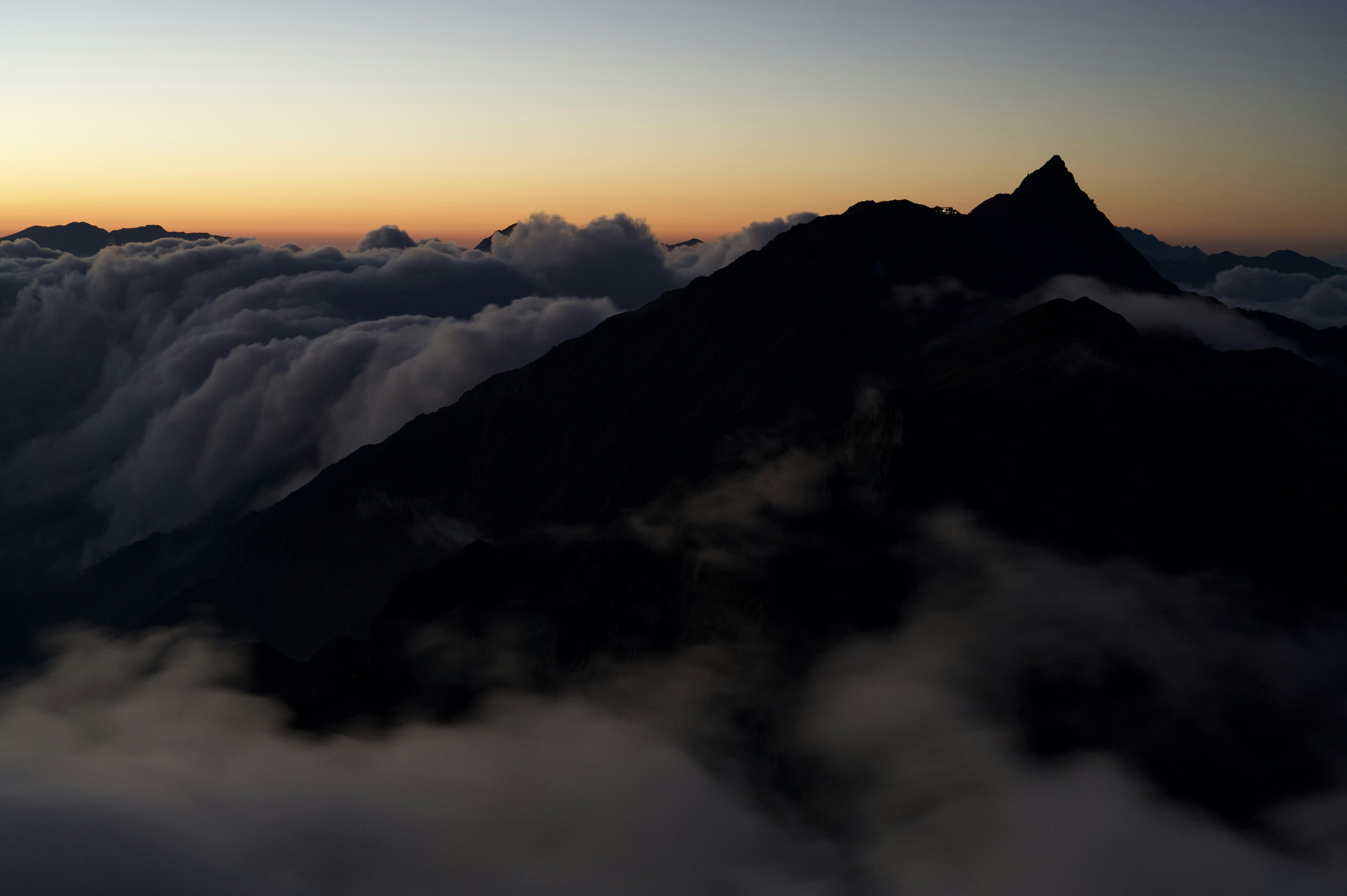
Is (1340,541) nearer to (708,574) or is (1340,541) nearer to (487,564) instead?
(708,574)

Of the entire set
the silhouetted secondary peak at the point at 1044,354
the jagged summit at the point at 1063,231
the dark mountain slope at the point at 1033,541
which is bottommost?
the dark mountain slope at the point at 1033,541

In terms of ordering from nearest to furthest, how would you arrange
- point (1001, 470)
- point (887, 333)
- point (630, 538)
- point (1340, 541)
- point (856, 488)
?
point (1340, 541), point (1001, 470), point (856, 488), point (630, 538), point (887, 333)

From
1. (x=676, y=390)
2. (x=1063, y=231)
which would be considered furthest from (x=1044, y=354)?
(x=1063, y=231)

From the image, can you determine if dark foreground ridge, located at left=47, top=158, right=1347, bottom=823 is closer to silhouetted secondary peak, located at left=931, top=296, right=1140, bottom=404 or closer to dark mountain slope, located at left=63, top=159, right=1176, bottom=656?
silhouetted secondary peak, located at left=931, top=296, right=1140, bottom=404

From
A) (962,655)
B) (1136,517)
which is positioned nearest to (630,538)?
(962,655)

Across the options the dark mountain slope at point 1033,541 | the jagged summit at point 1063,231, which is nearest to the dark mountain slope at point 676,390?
the jagged summit at point 1063,231

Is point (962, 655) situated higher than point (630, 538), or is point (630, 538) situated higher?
point (630, 538)

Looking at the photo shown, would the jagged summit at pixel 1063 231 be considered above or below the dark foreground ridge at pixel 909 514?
above

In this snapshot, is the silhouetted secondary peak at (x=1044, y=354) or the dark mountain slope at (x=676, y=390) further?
the dark mountain slope at (x=676, y=390)

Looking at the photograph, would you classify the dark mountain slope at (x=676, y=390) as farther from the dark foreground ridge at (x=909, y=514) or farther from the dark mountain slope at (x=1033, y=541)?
the dark mountain slope at (x=1033, y=541)
